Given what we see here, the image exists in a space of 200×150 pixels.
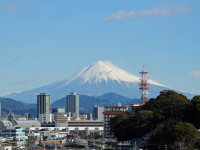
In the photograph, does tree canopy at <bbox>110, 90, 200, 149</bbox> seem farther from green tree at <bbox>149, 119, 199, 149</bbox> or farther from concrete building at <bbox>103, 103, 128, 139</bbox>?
concrete building at <bbox>103, 103, 128, 139</bbox>

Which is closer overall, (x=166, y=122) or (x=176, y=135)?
(x=176, y=135)

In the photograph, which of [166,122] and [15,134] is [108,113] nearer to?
[15,134]

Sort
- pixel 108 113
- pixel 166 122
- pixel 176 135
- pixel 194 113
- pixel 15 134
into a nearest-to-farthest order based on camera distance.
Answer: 1. pixel 176 135
2. pixel 166 122
3. pixel 194 113
4. pixel 108 113
5. pixel 15 134

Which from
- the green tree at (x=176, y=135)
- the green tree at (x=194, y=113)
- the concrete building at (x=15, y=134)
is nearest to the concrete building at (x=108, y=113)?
the concrete building at (x=15, y=134)

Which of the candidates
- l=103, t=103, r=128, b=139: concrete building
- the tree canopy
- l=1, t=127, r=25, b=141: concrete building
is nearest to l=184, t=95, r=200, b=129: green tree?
the tree canopy

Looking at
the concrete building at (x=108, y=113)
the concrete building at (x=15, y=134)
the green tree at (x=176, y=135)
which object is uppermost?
the concrete building at (x=108, y=113)

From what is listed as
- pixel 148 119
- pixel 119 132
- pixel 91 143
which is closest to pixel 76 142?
pixel 91 143

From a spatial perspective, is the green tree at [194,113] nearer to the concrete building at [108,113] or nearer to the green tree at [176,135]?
the green tree at [176,135]

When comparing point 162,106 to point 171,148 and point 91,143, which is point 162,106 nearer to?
point 171,148

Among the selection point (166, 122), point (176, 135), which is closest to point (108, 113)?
point (166, 122)

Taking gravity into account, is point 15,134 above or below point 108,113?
below

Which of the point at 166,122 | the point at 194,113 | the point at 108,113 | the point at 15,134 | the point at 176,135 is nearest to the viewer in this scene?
the point at 176,135

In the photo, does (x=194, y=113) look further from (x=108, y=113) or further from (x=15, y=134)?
(x=15, y=134)

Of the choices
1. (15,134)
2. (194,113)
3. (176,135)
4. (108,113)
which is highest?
(108,113)
